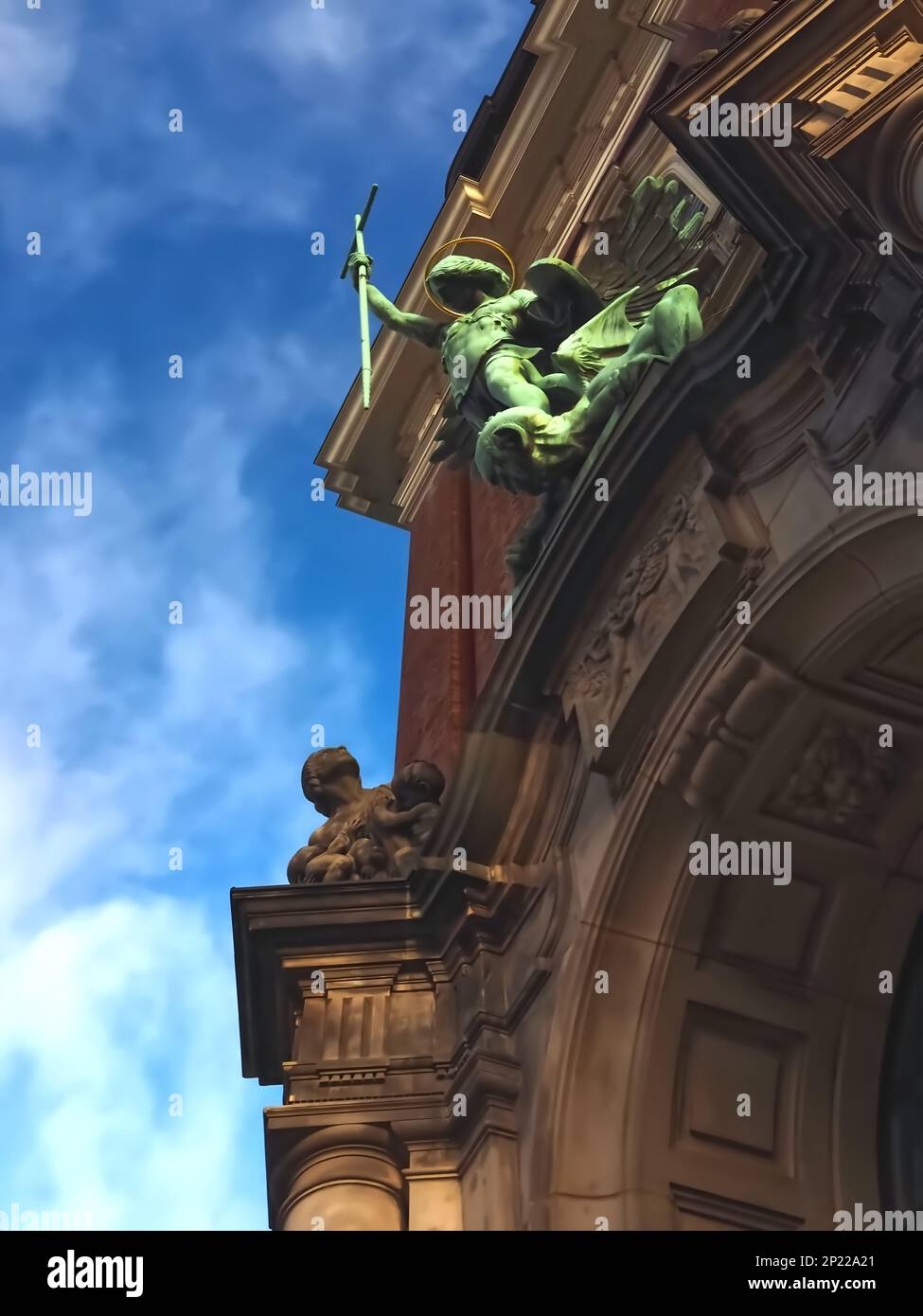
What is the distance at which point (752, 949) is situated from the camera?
28.0 ft

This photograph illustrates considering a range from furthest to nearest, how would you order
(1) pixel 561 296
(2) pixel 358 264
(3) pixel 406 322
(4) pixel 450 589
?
(4) pixel 450 589
(2) pixel 358 264
(3) pixel 406 322
(1) pixel 561 296

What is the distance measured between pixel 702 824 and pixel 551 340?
11.1 feet

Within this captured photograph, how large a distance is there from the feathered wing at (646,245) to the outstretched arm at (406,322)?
113 cm

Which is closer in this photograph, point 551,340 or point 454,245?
point 551,340

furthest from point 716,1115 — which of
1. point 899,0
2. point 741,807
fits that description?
point 899,0

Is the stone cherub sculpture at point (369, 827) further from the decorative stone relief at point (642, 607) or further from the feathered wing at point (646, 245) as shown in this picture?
the feathered wing at point (646, 245)

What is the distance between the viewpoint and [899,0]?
24.9 ft

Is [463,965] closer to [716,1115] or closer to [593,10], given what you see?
[716,1115]

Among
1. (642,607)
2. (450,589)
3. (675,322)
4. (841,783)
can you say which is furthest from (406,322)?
(841,783)

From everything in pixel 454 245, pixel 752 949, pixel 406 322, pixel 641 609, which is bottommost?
pixel 752 949

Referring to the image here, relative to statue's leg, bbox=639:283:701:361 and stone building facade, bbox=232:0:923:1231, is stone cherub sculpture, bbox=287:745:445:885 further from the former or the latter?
statue's leg, bbox=639:283:701:361

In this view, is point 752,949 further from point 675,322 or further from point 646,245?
point 646,245

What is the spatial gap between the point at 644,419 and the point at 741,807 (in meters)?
1.81
